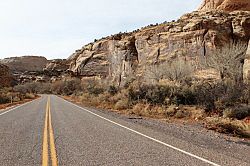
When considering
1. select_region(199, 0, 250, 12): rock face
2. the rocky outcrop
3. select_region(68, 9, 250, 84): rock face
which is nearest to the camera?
select_region(68, 9, 250, 84): rock face

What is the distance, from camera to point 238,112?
61.7 ft

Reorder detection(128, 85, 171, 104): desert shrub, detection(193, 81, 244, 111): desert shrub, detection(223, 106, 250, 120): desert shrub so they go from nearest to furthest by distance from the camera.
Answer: detection(223, 106, 250, 120): desert shrub < detection(193, 81, 244, 111): desert shrub < detection(128, 85, 171, 104): desert shrub

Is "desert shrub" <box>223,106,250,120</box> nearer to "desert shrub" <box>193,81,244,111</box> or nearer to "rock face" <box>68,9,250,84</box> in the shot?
"desert shrub" <box>193,81,244,111</box>

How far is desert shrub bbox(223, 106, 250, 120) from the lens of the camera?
61.1 ft

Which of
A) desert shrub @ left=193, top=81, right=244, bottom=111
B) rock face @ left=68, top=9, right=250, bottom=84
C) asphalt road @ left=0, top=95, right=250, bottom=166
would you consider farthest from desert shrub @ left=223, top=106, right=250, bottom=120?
rock face @ left=68, top=9, right=250, bottom=84

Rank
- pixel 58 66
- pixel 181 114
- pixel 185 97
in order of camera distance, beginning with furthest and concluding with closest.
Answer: pixel 58 66 < pixel 185 97 < pixel 181 114

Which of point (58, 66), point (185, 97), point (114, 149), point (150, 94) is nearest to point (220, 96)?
point (185, 97)

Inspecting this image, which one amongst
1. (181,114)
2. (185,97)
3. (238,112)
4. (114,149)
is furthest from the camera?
(185,97)

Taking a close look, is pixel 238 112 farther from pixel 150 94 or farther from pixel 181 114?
pixel 150 94

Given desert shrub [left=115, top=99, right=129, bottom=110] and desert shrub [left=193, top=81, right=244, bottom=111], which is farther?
desert shrub [left=115, top=99, right=129, bottom=110]

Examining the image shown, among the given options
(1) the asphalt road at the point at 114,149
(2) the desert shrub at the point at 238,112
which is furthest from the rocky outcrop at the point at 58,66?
(1) the asphalt road at the point at 114,149

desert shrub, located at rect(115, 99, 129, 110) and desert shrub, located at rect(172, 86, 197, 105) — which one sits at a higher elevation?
desert shrub, located at rect(172, 86, 197, 105)

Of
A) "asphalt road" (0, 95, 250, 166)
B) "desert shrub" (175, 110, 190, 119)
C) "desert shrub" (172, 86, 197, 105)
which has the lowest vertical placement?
"desert shrub" (175, 110, 190, 119)

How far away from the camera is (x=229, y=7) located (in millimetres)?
63656
